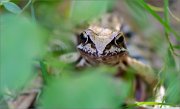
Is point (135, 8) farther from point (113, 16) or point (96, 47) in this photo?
point (113, 16)

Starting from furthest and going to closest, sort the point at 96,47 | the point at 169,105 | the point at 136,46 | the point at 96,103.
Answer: the point at 136,46
the point at 96,47
the point at 169,105
the point at 96,103

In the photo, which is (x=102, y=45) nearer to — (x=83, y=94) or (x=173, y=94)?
(x=173, y=94)

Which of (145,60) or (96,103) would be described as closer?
(96,103)

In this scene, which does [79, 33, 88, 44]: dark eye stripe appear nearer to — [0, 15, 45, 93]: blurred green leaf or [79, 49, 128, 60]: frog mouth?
[79, 49, 128, 60]: frog mouth

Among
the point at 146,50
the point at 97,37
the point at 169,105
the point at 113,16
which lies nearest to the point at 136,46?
the point at 146,50

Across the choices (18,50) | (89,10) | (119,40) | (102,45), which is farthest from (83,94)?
(119,40)

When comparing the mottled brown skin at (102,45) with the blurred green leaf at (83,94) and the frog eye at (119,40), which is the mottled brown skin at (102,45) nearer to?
the frog eye at (119,40)

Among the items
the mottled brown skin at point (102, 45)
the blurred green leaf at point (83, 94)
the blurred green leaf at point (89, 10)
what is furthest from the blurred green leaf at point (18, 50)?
the mottled brown skin at point (102, 45)
